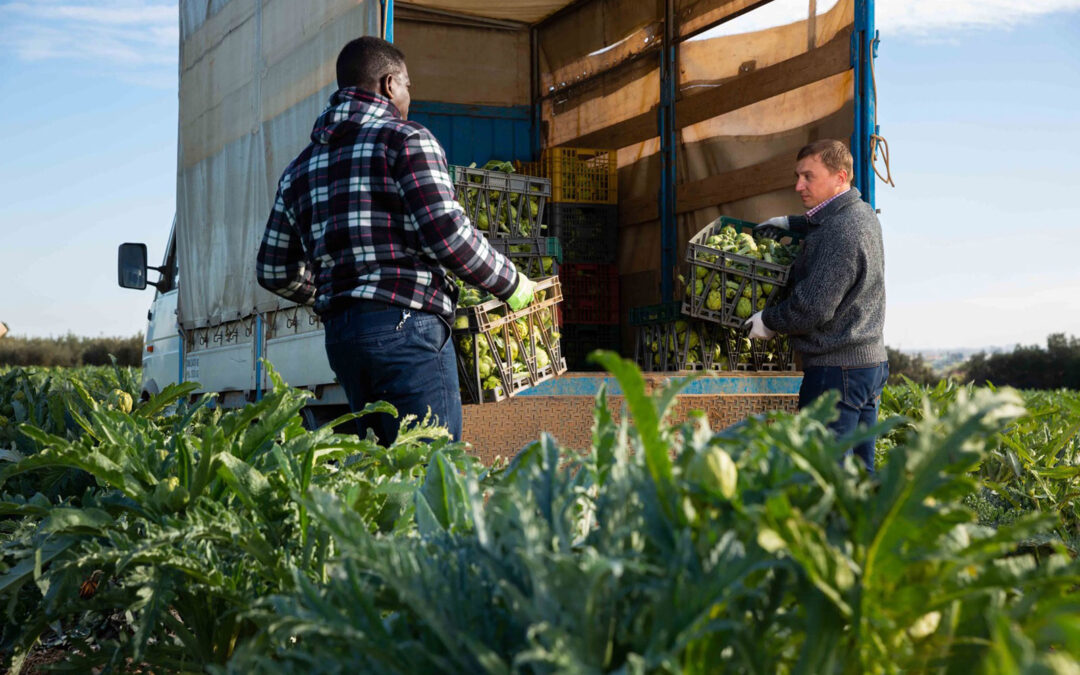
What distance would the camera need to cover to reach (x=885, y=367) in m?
5.25

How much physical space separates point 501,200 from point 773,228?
6.83 feet

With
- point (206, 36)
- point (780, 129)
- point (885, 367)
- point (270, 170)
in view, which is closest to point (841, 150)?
point (885, 367)

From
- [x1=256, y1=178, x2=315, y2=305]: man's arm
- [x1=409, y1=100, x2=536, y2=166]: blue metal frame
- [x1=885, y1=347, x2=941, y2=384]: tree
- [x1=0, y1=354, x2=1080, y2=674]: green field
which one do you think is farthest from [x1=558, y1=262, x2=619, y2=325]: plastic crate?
[x1=885, y1=347, x2=941, y2=384]: tree

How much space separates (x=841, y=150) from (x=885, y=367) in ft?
4.01

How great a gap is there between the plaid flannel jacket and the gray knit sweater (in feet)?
6.15

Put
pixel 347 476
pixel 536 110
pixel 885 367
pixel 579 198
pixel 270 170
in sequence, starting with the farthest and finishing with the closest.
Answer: pixel 536 110 → pixel 579 198 → pixel 270 170 → pixel 885 367 → pixel 347 476

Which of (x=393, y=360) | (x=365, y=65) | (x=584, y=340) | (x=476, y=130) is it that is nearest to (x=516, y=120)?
(x=476, y=130)

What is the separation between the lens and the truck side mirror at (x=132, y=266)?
8359mm

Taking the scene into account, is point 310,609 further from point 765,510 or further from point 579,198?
point 579,198

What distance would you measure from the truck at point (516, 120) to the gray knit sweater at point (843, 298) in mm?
878

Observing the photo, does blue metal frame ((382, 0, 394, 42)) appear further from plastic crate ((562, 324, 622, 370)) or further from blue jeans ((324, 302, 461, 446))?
plastic crate ((562, 324, 622, 370))

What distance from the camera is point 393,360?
373cm

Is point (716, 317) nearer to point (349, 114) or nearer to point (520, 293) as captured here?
point (520, 293)

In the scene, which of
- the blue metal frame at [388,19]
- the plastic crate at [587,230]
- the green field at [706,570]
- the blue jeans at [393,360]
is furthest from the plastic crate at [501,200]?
the green field at [706,570]
